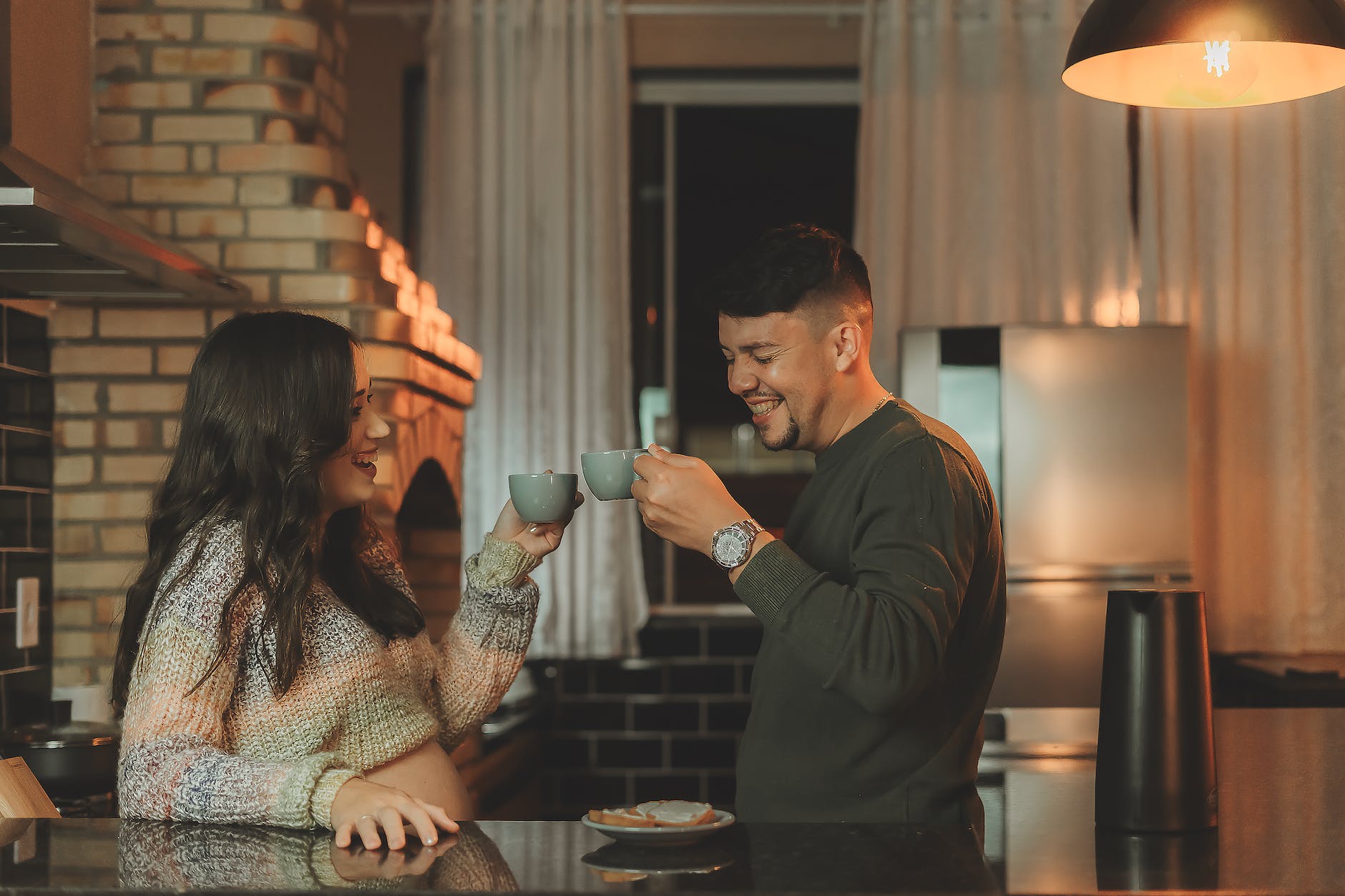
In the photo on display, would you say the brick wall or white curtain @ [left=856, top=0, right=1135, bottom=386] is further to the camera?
white curtain @ [left=856, top=0, right=1135, bottom=386]

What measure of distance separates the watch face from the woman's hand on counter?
45 cm

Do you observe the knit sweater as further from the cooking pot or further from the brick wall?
the brick wall

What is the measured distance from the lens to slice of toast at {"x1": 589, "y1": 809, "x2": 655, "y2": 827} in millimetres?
1222

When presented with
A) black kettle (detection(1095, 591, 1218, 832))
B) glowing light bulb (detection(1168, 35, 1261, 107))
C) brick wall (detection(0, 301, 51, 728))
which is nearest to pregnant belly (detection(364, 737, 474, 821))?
black kettle (detection(1095, 591, 1218, 832))

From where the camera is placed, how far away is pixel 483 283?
4367 mm

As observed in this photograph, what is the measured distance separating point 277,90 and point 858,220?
226 centimetres

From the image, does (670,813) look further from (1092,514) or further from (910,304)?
(910,304)

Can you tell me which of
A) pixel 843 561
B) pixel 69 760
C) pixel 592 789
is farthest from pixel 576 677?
pixel 843 561

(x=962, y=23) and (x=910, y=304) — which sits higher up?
(x=962, y=23)

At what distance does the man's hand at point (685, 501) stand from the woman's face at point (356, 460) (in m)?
0.38

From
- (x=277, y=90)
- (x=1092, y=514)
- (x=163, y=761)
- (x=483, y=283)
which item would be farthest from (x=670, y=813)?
(x=483, y=283)

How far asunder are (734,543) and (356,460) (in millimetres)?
574

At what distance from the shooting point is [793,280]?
1714 mm

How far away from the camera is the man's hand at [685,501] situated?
5.13 ft
